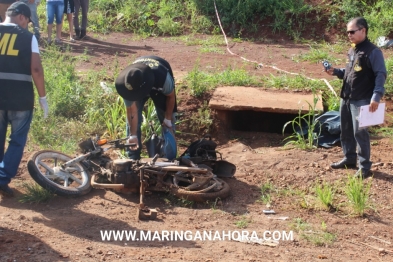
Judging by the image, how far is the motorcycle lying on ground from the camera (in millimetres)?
Result: 6012

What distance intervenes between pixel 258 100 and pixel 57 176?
323 cm

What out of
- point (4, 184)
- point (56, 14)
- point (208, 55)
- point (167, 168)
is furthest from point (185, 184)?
point (56, 14)

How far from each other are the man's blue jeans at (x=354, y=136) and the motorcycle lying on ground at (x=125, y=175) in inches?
58.7

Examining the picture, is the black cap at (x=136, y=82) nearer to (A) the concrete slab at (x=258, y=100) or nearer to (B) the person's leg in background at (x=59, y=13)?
(A) the concrete slab at (x=258, y=100)

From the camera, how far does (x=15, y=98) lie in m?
5.88

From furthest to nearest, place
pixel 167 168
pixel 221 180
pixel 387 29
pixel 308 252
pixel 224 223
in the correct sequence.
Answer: pixel 387 29 < pixel 221 180 < pixel 167 168 < pixel 224 223 < pixel 308 252

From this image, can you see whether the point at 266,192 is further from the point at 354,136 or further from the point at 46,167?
the point at 46,167

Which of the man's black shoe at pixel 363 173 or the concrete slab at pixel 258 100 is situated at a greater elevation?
the concrete slab at pixel 258 100

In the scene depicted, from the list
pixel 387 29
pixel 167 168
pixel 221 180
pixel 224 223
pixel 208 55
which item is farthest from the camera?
pixel 387 29

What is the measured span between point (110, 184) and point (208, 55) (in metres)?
5.53

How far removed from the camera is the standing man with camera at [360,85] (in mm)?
6164

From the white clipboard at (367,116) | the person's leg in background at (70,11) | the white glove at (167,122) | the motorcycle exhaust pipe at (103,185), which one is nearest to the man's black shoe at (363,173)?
the white clipboard at (367,116)

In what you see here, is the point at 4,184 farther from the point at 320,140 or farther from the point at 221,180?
the point at 320,140

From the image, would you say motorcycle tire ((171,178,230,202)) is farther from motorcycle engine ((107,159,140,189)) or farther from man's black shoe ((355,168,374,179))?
man's black shoe ((355,168,374,179))
